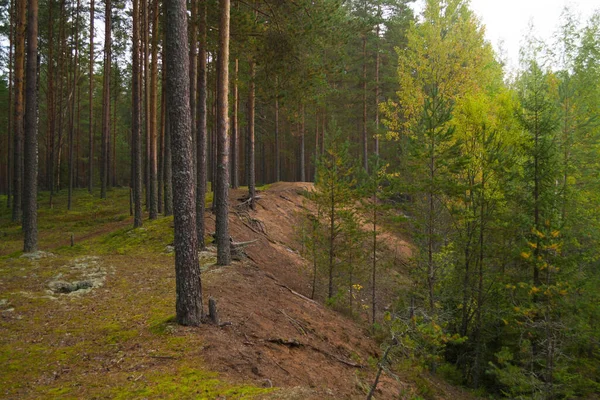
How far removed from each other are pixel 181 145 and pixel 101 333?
153 inches

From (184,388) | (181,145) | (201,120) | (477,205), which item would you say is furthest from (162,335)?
(477,205)

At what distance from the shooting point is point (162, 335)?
6254 mm

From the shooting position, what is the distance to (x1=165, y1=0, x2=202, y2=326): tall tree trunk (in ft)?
20.2

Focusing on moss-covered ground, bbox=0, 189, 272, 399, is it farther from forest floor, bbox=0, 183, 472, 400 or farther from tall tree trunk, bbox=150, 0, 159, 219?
tall tree trunk, bbox=150, 0, 159, 219

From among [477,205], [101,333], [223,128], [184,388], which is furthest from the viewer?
[477,205]

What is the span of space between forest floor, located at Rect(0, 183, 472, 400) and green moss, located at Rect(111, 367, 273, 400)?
0.05 feet

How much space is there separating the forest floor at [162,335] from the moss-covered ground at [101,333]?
2 centimetres

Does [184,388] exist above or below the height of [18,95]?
below

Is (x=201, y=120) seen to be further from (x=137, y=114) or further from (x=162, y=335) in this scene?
(x=162, y=335)

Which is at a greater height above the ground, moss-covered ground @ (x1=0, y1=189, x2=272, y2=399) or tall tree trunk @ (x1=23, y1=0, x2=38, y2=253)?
tall tree trunk @ (x1=23, y1=0, x2=38, y2=253)

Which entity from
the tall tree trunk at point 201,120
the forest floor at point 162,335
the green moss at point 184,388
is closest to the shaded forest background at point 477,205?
the tall tree trunk at point 201,120

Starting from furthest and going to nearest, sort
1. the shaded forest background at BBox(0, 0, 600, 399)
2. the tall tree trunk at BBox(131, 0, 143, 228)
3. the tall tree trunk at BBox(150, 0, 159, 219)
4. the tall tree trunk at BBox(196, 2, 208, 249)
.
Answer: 1. the tall tree trunk at BBox(150, 0, 159, 219)
2. the tall tree trunk at BBox(131, 0, 143, 228)
3. the tall tree trunk at BBox(196, 2, 208, 249)
4. the shaded forest background at BBox(0, 0, 600, 399)

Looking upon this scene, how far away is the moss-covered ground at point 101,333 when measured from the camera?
4.77m

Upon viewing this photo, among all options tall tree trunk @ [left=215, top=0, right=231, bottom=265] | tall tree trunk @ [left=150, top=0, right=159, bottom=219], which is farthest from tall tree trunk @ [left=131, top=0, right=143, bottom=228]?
tall tree trunk @ [left=215, top=0, right=231, bottom=265]
